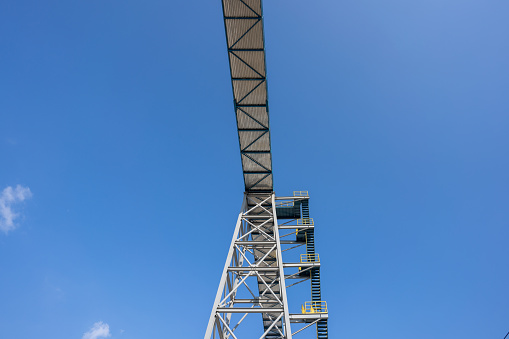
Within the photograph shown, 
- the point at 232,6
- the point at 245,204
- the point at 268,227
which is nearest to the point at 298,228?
the point at 268,227

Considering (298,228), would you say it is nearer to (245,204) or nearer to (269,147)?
(245,204)

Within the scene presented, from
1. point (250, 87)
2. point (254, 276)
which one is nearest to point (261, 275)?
point (254, 276)

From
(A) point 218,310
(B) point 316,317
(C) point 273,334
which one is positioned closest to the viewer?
(A) point 218,310

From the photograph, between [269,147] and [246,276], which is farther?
[269,147]

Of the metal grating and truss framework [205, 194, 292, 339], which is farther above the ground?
the metal grating

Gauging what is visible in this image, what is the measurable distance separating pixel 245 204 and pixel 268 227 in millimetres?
2500

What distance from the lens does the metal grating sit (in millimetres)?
18125

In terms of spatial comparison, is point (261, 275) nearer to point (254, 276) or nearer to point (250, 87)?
point (254, 276)

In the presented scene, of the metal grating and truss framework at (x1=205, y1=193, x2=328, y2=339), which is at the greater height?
the metal grating

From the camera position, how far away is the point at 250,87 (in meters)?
20.4

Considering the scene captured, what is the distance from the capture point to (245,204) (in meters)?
23.8

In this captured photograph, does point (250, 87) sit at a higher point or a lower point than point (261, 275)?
higher

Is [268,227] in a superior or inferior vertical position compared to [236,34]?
inferior

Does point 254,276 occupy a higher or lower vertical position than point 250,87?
lower
